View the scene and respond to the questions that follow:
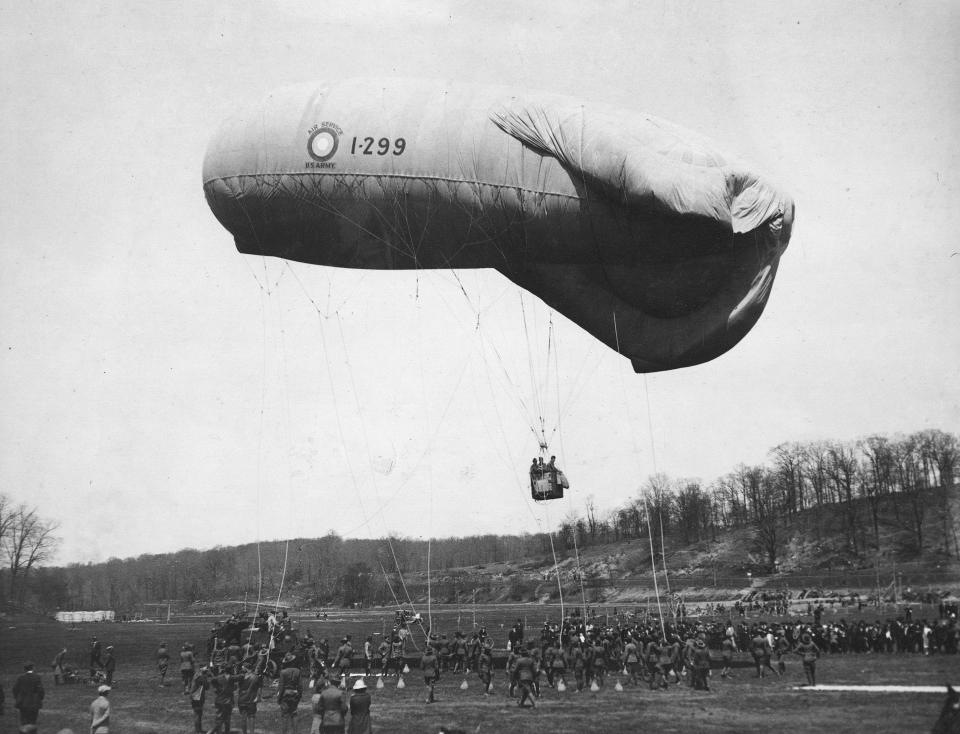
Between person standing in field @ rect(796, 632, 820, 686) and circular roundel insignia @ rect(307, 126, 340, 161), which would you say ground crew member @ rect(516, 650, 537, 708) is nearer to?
person standing in field @ rect(796, 632, 820, 686)

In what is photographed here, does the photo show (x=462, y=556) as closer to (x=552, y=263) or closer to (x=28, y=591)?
(x=28, y=591)

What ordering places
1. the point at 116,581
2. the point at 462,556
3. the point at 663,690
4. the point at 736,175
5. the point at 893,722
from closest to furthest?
the point at 893,722, the point at 736,175, the point at 663,690, the point at 116,581, the point at 462,556

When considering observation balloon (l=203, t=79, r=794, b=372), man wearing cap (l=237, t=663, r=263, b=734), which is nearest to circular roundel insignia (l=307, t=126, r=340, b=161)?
observation balloon (l=203, t=79, r=794, b=372)

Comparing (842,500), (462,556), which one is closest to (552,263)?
(842,500)

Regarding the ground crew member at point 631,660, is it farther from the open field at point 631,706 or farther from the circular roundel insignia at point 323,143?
the circular roundel insignia at point 323,143

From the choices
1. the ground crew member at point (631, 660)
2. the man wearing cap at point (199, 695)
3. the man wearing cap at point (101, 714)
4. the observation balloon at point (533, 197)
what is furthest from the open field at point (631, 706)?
the observation balloon at point (533, 197)

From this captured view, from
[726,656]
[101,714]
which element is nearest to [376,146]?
[101,714]
